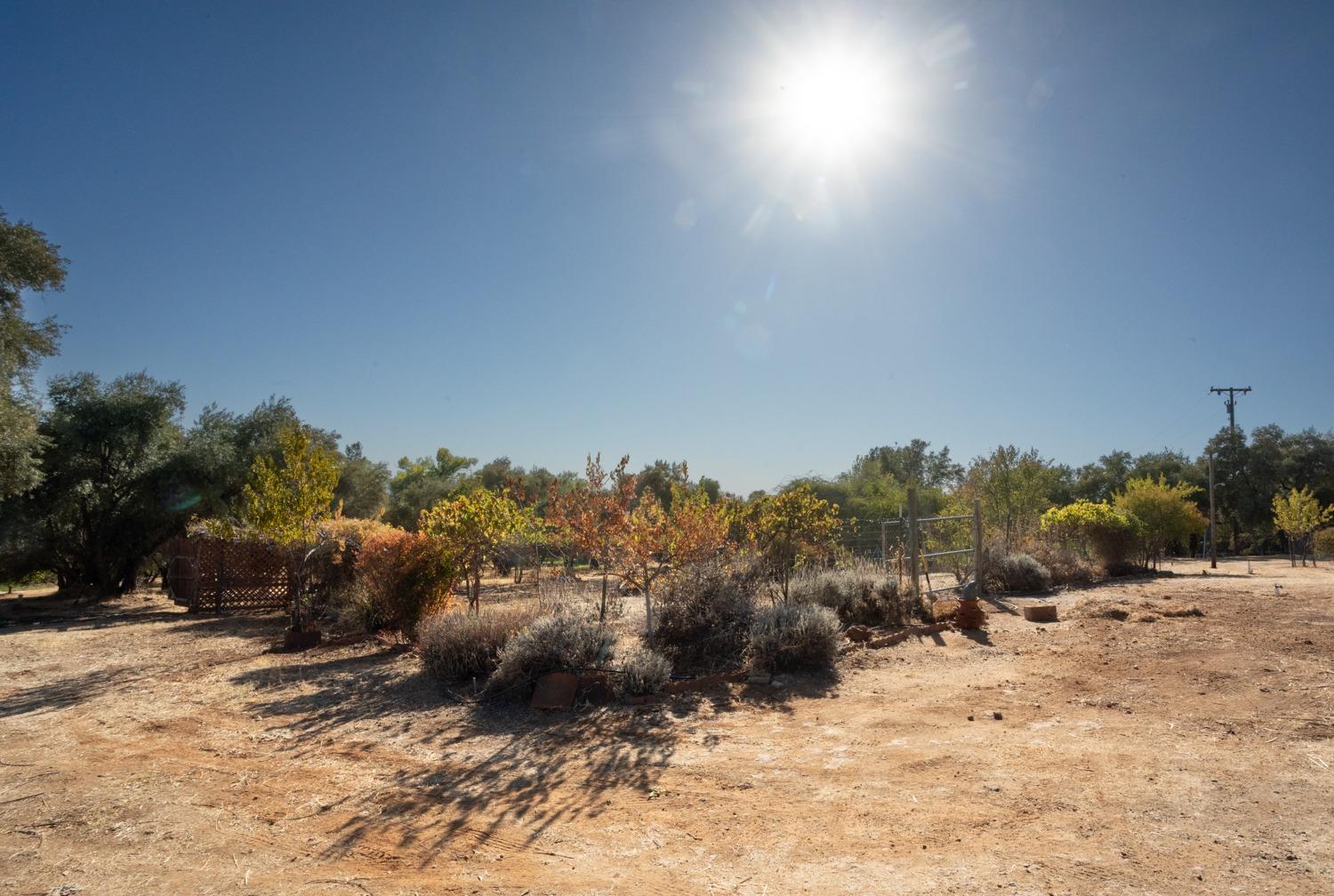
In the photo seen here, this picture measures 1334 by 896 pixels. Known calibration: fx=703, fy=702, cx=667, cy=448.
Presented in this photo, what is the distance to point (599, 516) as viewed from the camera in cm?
866

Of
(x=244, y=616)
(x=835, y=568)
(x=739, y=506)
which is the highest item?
(x=739, y=506)

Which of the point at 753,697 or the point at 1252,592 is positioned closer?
the point at 753,697

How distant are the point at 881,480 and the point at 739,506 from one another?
36567 mm

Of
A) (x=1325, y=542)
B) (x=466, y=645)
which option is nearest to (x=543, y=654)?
(x=466, y=645)

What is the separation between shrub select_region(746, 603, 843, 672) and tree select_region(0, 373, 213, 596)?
17.3 meters

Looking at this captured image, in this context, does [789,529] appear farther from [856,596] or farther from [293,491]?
[293,491]

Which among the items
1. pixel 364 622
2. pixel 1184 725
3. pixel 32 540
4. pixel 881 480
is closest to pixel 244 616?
pixel 364 622

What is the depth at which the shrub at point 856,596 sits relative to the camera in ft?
36.0

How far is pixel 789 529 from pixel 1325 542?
33233mm

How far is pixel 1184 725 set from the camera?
5793 mm

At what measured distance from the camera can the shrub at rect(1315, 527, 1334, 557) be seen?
98.2 ft

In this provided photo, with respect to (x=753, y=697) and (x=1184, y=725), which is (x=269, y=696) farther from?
(x=1184, y=725)

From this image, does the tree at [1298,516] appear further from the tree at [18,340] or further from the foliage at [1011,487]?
the tree at [18,340]

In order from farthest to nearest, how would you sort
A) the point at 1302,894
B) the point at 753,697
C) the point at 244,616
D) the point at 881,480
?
1. the point at 881,480
2. the point at 244,616
3. the point at 753,697
4. the point at 1302,894
